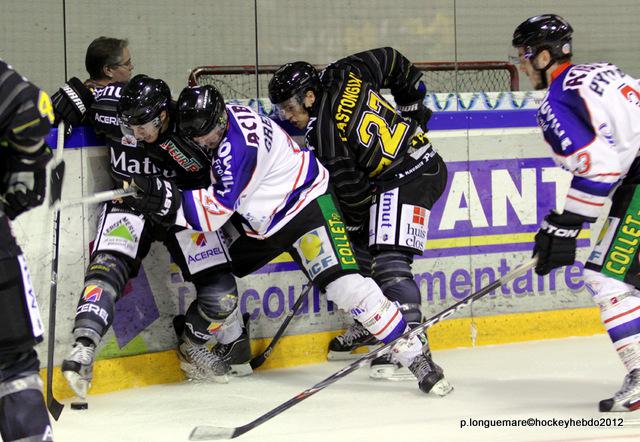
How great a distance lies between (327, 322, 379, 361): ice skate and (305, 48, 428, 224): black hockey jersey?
1.87 feet

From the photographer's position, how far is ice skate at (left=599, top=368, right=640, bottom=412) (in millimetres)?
3424

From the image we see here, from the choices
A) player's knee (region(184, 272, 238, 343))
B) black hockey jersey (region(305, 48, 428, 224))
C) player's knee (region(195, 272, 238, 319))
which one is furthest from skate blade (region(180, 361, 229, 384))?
black hockey jersey (region(305, 48, 428, 224))

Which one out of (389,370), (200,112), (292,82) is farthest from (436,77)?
(200,112)

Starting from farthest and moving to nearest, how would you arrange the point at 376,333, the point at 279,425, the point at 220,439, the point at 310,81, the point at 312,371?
the point at 312,371, the point at 310,81, the point at 376,333, the point at 279,425, the point at 220,439

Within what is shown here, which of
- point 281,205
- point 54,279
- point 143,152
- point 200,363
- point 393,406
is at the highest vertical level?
point 143,152

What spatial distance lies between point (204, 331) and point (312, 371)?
574 mm

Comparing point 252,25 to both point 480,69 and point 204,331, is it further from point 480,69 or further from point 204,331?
point 204,331

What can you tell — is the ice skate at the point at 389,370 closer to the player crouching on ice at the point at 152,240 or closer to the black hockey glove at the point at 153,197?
the player crouching on ice at the point at 152,240

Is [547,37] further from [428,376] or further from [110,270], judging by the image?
[110,270]

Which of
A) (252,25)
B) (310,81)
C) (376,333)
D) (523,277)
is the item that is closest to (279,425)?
(376,333)

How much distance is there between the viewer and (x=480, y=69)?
642cm

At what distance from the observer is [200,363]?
420 cm

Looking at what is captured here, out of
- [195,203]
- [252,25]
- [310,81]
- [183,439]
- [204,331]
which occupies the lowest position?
[183,439]

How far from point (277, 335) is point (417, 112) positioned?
115cm
